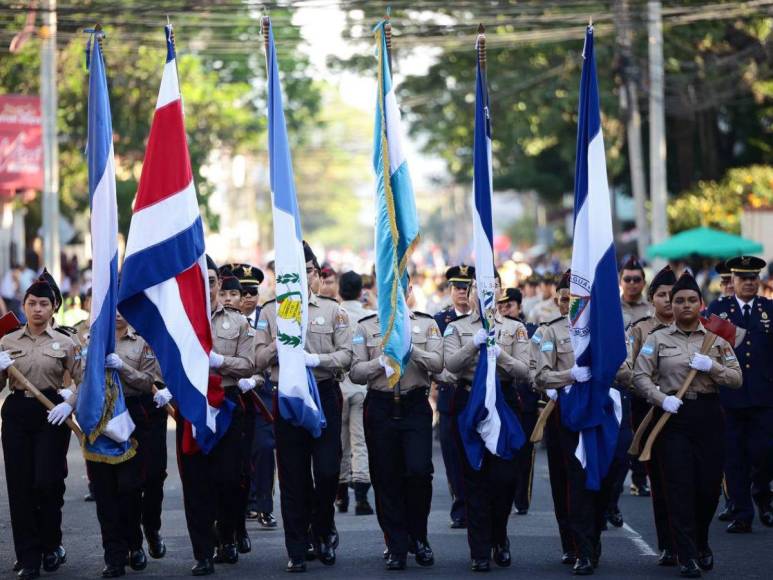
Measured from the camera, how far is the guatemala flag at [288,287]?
10469mm

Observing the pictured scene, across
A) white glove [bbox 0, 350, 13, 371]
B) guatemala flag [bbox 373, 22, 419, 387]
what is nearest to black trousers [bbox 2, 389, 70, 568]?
white glove [bbox 0, 350, 13, 371]

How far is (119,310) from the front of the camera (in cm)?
1061

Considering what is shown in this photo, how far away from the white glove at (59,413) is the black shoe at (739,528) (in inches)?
215

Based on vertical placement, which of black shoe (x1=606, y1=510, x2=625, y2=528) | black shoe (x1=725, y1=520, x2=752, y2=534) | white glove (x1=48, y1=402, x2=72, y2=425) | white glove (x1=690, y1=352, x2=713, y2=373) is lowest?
black shoe (x1=725, y1=520, x2=752, y2=534)

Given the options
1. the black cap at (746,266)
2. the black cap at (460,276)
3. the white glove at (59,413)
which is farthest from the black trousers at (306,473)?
the black cap at (746,266)

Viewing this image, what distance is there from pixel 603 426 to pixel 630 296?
11.5 feet

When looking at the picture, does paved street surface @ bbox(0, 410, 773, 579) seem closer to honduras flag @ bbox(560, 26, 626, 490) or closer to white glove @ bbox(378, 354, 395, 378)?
honduras flag @ bbox(560, 26, 626, 490)

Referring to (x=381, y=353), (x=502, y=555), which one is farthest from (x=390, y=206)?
(x=502, y=555)

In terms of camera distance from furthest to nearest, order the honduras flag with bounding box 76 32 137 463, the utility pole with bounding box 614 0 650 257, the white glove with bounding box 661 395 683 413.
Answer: the utility pole with bounding box 614 0 650 257, the white glove with bounding box 661 395 683 413, the honduras flag with bounding box 76 32 137 463

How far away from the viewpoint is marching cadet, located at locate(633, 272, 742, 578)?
1036 cm

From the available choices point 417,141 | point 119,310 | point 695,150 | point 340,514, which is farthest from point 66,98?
point 119,310

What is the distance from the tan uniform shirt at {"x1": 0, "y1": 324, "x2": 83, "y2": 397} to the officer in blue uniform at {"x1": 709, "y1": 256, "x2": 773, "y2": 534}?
545 centimetres

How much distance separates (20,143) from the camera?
27.6 m

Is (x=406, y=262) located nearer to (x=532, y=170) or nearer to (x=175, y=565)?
(x=175, y=565)
